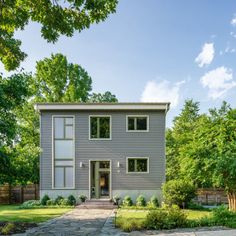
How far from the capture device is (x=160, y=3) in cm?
1292

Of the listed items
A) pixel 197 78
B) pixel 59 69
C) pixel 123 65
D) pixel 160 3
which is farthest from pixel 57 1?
pixel 59 69

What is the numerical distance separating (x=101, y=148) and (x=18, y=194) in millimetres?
8446

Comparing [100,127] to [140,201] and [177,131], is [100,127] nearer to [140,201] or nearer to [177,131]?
[140,201]

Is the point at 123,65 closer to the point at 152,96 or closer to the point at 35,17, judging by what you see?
the point at 152,96

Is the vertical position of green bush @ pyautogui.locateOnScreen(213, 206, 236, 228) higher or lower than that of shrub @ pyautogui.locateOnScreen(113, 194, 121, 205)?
higher

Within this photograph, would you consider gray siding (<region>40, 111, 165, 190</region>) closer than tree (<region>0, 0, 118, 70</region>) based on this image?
No

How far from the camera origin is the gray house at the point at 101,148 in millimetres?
22641

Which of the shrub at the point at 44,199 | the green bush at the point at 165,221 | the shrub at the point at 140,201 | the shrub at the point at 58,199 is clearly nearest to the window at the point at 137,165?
the shrub at the point at 140,201

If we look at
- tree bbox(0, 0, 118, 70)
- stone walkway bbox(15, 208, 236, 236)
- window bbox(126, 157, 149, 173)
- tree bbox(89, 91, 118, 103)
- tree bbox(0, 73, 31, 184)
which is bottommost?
stone walkway bbox(15, 208, 236, 236)

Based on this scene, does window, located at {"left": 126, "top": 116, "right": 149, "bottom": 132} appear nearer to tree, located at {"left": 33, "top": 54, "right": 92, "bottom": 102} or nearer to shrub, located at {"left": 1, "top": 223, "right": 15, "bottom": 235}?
shrub, located at {"left": 1, "top": 223, "right": 15, "bottom": 235}

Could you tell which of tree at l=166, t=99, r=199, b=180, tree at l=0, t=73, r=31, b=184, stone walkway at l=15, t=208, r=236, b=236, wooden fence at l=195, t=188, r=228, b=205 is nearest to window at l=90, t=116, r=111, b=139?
wooden fence at l=195, t=188, r=228, b=205

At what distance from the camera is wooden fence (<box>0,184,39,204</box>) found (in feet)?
84.6

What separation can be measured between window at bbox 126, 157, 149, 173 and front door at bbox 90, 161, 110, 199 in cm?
150

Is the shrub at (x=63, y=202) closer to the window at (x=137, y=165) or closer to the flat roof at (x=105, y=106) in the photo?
the window at (x=137, y=165)
